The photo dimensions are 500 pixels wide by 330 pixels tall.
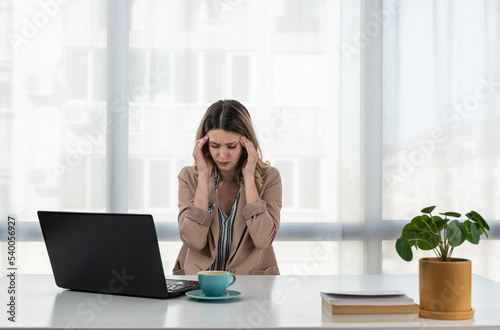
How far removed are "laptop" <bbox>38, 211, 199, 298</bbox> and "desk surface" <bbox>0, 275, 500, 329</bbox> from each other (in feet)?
0.11

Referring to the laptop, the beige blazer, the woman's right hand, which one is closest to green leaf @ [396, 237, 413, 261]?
the laptop

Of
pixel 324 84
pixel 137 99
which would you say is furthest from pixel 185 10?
pixel 324 84

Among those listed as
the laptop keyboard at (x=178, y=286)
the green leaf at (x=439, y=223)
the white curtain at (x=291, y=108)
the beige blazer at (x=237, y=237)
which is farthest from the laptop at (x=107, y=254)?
the white curtain at (x=291, y=108)

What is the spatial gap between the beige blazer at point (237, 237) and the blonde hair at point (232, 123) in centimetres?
12

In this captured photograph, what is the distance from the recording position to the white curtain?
10.1ft

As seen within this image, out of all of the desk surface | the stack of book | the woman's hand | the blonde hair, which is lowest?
the desk surface

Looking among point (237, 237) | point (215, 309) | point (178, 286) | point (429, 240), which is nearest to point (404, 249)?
point (429, 240)

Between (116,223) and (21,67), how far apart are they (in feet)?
6.43

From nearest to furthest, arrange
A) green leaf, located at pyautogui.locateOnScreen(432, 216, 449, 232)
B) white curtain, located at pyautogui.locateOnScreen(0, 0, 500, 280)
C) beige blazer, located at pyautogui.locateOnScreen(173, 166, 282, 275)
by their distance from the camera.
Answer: green leaf, located at pyautogui.locateOnScreen(432, 216, 449, 232) → beige blazer, located at pyautogui.locateOnScreen(173, 166, 282, 275) → white curtain, located at pyautogui.locateOnScreen(0, 0, 500, 280)

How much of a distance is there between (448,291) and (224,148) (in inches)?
47.9

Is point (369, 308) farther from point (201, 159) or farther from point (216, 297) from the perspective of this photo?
point (201, 159)

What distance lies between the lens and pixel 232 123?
7.75 feet

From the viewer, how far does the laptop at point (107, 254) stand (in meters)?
1.47

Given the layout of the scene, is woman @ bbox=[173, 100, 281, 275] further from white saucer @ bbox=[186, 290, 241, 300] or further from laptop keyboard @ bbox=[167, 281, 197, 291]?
white saucer @ bbox=[186, 290, 241, 300]
